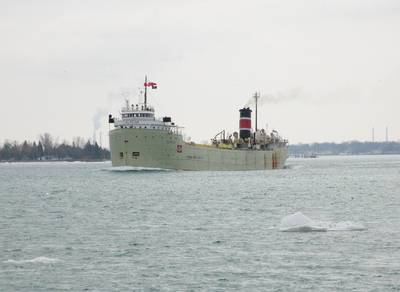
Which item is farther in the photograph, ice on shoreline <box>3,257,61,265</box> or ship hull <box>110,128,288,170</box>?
ship hull <box>110,128,288,170</box>

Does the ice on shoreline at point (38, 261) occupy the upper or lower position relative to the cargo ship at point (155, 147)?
lower

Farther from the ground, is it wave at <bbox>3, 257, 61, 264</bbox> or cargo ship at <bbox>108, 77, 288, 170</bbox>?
cargo ship at <bbox>108, 77, 288, 170</bbox>

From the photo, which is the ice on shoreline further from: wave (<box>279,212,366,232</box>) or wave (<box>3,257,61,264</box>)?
wave (<box>279,212,366,232</box>)

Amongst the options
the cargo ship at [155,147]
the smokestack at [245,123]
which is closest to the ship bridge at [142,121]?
the cargo ship at [155,147]

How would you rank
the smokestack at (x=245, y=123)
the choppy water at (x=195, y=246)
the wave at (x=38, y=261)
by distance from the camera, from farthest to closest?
1. the smokestack at (x=245, y=123)
2. the wave at (x=38, y=261)
3. the choppy water at (x=195, y=246)

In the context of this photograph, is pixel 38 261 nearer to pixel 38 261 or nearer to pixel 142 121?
pixel 38 261

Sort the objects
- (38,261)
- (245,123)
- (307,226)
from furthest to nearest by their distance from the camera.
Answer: (245,123) < (307,226) < (38,261)

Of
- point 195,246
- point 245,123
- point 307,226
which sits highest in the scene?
point 245,123

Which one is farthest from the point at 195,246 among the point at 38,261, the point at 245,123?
the point at 245,123

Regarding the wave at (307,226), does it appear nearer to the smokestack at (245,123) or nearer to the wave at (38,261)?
the wave at (38,261)

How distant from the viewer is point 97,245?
34.5 metres

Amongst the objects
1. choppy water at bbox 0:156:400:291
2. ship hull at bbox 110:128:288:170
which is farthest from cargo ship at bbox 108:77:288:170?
choppy water at bbox 0:156:400:291

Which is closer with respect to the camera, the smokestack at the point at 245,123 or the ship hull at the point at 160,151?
the ship hull at the point at 160,151

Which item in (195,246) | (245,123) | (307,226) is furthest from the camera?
(245,123)
